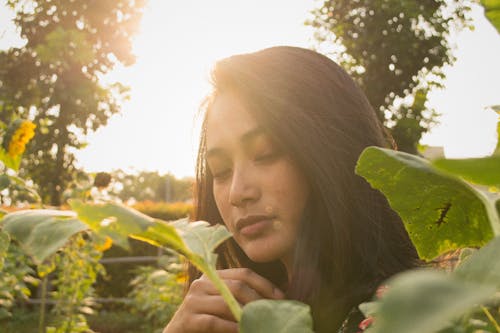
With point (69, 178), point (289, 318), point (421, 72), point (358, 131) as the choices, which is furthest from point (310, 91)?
point (421, 72)

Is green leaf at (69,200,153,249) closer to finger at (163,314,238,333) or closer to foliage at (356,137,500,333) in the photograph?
foliage at (356,137,500,333)

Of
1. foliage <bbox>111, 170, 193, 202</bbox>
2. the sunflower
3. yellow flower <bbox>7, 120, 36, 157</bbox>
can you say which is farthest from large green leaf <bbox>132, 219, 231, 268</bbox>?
foliage <bbox>111, 170, 193, 202</bbox>

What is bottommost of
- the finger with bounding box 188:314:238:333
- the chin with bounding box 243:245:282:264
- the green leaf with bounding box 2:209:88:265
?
the chin with bounding box 243:245:282:264

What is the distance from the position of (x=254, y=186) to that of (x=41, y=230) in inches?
43.2

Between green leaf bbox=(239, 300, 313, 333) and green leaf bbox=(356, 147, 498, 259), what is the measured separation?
0.45ft

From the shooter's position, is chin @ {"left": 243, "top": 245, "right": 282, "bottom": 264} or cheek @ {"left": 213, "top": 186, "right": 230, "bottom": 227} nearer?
chin @ {"left": 243, "top": 245, "right": 282, "bottom": 264}

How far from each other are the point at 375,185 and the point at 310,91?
1.40m

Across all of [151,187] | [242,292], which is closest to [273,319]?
[242,292]

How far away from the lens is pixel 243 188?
134 centimetres

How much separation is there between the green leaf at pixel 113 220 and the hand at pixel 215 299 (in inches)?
24.8

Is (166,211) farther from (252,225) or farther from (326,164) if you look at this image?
(252,225)

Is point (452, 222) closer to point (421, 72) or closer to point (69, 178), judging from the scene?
point (69, 178)

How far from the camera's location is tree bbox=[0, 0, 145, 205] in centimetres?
1271

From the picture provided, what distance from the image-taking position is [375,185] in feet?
1.32
